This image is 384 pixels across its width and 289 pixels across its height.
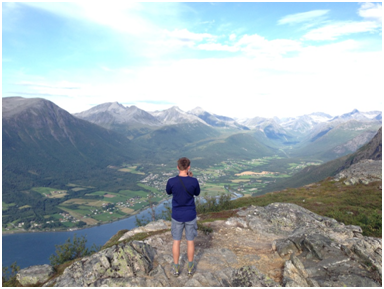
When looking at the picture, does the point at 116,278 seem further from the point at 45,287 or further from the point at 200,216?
the point at 200,216

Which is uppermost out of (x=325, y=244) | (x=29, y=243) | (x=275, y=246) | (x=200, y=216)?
(x=325, y=244)

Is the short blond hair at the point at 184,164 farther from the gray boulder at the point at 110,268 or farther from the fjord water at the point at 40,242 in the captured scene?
the fjord water at the point at 40,242

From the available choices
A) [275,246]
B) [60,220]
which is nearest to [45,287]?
[275,246]

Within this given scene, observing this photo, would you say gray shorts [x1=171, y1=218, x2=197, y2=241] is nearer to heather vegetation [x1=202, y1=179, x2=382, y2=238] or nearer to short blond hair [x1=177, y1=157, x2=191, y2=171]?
short blond hair [x1=177, y1=157, x2=191, y2=171]

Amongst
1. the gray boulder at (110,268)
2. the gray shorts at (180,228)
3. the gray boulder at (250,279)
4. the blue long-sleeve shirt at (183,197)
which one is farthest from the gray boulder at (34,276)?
the gray boulder at (250,279)

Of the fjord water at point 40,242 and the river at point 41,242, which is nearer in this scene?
the fjord water at point 40,242

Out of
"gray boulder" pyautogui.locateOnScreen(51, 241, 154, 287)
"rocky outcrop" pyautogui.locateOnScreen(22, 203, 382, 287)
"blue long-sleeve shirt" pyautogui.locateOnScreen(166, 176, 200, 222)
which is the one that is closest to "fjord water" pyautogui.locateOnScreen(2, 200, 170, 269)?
"rocky outcrop" pyautogui.locateOnScreen(22, 203, 382, 287)
